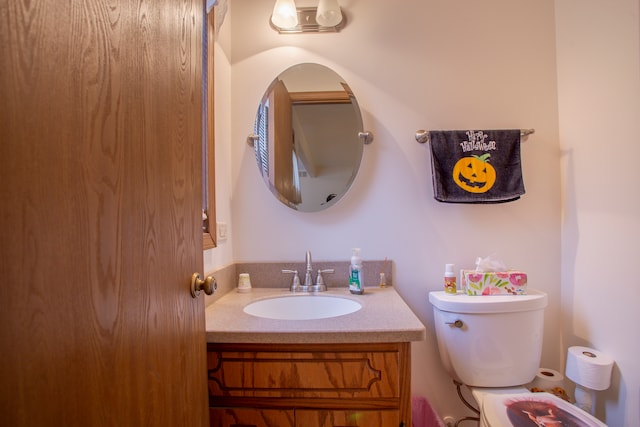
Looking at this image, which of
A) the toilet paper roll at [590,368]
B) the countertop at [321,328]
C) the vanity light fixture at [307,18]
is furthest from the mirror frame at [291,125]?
the toilet paper roll at [590,368]

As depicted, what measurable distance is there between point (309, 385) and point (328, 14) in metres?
1.45

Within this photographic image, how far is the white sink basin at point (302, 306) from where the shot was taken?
1.15m

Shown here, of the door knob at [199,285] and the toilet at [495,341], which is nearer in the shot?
the door knob at [199,285]

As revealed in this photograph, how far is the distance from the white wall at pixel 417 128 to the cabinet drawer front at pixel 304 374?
0.55 meters

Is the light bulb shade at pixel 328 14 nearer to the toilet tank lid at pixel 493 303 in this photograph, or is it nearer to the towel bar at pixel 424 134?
the towel bar at pixel 424 134

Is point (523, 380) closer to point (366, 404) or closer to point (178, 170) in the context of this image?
point (366, 404)

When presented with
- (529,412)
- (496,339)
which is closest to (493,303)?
(496,339)

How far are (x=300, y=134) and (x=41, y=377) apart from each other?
1.15 m

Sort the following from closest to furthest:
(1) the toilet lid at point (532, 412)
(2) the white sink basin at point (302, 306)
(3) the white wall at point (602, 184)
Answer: (1) the toilet lid at point (532, 412)
(3) the white wall at point (602, 184)
(2) the white sink basin at point (302, 306)

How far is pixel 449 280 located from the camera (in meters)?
1.22

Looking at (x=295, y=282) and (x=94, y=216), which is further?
(x=295, y=282)

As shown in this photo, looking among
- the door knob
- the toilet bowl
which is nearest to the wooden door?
the door knob

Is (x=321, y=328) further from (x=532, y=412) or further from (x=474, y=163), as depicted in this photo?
(x=474, y=163)

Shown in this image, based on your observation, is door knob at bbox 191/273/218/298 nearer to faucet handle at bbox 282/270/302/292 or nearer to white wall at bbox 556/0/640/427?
faucet handle at bbox 282/270/302/292
